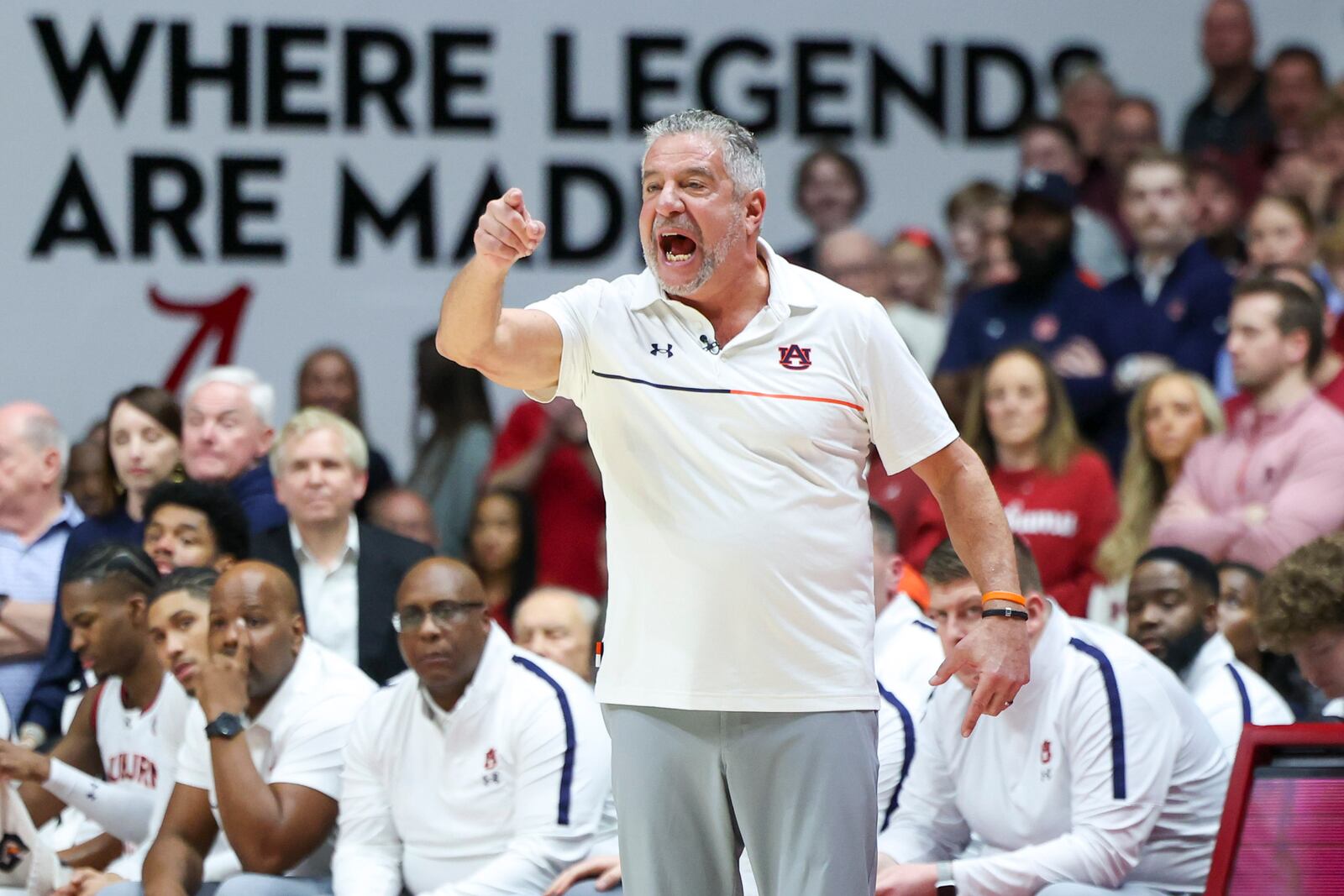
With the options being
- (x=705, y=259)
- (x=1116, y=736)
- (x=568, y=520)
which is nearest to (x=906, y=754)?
(x=1116, y=736)

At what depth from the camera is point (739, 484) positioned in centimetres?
Result: 321

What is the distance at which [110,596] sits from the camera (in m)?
6.09

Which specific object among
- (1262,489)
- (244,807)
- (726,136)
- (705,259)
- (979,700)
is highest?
(726,136)

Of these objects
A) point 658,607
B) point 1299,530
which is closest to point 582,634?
point 1299,530

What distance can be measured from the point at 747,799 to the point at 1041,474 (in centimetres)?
379

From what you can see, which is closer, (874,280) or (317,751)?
(317,751)

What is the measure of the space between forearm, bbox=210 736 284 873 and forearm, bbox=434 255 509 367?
97.9 inches

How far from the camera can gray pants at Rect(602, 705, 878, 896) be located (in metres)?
3.18

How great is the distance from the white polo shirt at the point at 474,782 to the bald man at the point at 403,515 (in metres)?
1.87

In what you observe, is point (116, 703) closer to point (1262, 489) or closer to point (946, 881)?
point (946, 881)

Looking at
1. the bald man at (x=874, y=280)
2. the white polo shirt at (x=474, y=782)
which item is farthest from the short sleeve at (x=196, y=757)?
the bald man at (x=874, y=280)

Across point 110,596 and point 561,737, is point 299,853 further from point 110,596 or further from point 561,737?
point 110,596

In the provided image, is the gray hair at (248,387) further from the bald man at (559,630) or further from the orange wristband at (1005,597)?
the orange wristband at (1005,597)

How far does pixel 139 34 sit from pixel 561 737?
16.7 feet
